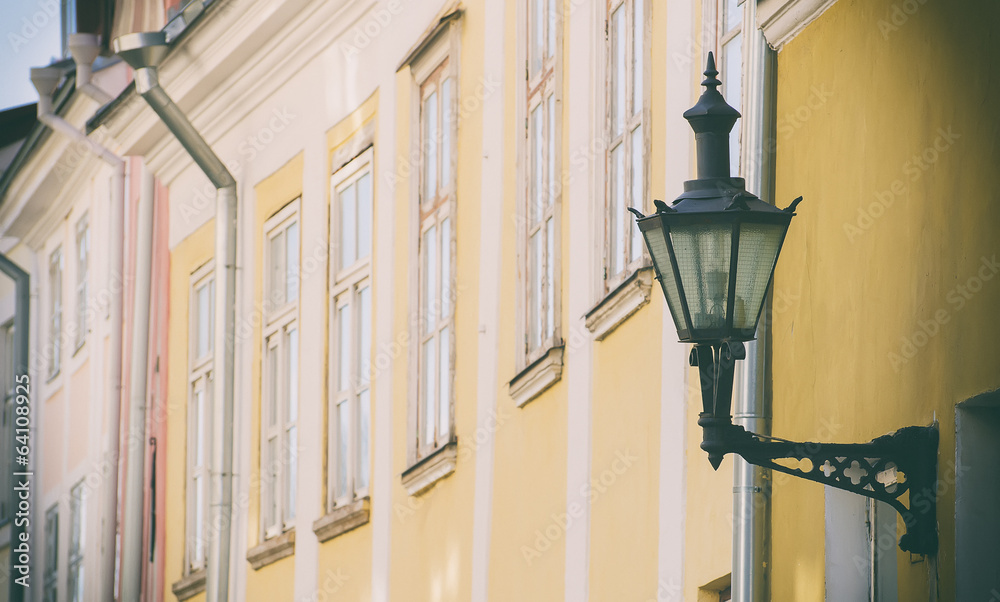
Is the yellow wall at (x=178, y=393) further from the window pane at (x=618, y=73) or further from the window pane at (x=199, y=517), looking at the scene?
the window pane at (x=618, y=73)

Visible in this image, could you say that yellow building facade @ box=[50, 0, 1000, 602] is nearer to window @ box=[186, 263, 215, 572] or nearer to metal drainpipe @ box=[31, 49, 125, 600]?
window @ box=[186, 263, 215, 572]

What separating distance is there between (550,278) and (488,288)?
87 centimetres

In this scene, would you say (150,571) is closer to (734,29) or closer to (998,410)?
(734,29)

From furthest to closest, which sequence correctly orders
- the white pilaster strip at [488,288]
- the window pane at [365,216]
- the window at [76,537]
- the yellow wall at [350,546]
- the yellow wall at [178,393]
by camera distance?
the window at [76,537] → the yellow wall at [178,393] → the window pane at [365,216] → the yellow wall at [350,546] → the white pilaster strip at [488,288]

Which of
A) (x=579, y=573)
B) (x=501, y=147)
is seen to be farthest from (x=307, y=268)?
(x=579, y=573)

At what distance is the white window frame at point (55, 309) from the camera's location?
20328 millimetres

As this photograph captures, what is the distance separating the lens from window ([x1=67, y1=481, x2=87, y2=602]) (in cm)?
1839

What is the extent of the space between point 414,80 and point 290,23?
2.01 metres

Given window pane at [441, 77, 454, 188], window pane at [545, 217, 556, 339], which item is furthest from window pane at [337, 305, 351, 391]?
window pane at [545, 217, 556, 339]

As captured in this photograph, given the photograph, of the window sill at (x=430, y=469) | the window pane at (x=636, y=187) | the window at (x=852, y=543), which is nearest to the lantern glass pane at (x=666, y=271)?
the window at (x=852, y=543)

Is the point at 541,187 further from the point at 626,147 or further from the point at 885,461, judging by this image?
the point at 885,461

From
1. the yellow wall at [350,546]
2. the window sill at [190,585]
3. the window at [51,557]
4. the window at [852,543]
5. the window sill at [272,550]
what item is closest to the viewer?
the window at [852,543]

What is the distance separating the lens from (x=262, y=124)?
13.8 metres

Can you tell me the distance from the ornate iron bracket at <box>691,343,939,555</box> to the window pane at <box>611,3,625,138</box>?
3080 mm
